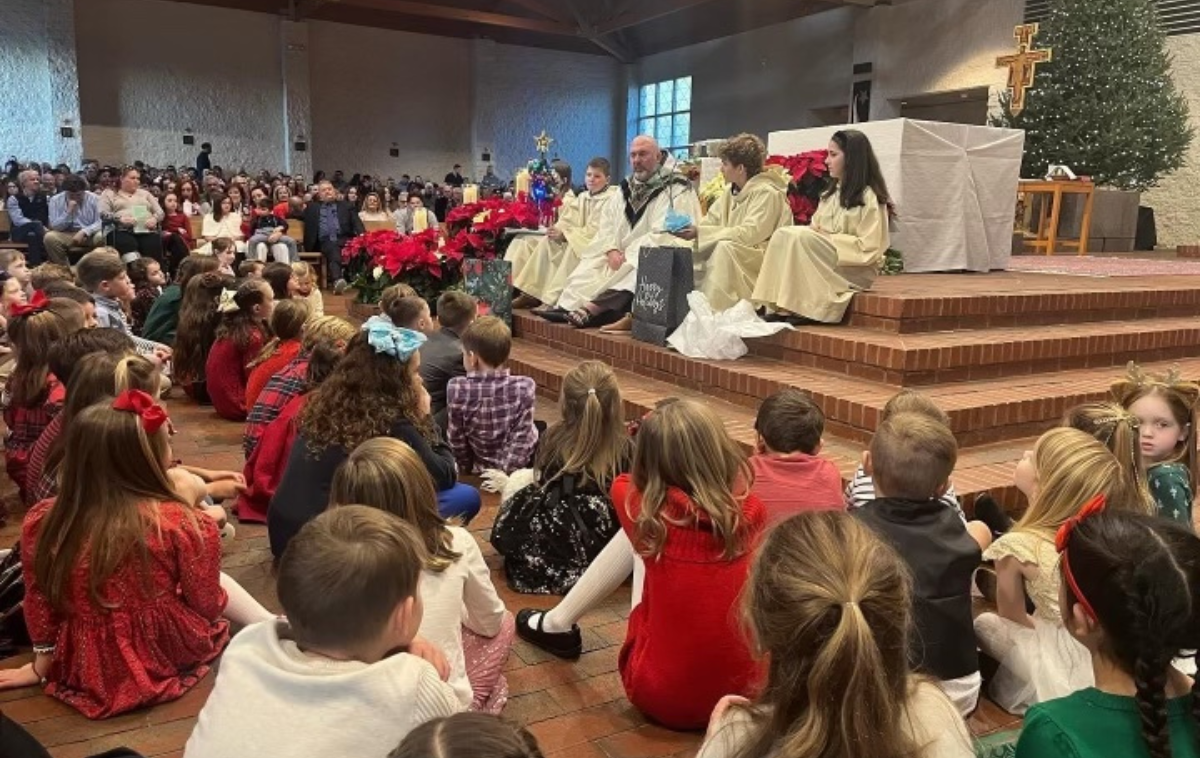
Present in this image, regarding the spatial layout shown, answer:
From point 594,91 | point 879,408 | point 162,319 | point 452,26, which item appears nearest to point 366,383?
point 879,408

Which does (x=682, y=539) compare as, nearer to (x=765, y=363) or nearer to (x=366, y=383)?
(x=366, y=383)

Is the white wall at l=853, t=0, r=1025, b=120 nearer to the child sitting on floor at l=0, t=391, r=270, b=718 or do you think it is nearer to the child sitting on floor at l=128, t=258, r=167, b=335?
the child sitting on floor at l=128, t=258, r=167, b=335

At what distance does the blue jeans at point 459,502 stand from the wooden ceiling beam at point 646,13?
612 inches

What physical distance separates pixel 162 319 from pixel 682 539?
4.84 m

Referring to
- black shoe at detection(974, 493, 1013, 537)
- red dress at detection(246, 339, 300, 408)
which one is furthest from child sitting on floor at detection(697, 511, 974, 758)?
red dress at detection(246, 339, 300, 408)

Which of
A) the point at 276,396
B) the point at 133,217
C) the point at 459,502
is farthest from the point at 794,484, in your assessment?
the point at 133,217

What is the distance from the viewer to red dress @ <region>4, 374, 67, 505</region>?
3395 mm

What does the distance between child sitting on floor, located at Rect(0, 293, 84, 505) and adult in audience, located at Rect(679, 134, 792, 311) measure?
340 cm

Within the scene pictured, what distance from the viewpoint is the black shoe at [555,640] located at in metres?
2.61

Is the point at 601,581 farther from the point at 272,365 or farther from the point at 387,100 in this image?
the point at 387,100

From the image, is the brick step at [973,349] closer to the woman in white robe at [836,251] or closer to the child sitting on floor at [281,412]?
the woman in white robe at [836,251]

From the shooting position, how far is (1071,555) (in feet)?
4.39

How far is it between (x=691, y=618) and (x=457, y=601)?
0.53 meters

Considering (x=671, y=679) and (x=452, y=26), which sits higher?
(x=452, y=26)
